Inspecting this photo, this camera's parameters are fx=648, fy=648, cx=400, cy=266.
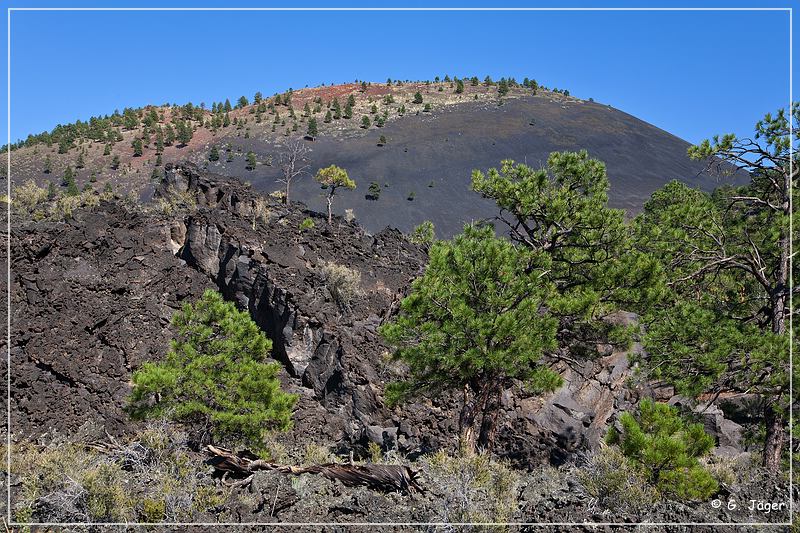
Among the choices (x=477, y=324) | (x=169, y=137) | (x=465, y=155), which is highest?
(x=169, y=137)

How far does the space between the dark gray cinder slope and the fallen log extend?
38391 mm

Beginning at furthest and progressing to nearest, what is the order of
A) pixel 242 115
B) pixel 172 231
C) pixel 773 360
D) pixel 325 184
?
pixel 242 115 → pixel 325 184 → pixel 172 231 → pixel 773 360

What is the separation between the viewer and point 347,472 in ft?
27.5

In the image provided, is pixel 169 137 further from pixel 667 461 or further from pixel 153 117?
pixel 667 461

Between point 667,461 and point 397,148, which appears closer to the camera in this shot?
point 667,461

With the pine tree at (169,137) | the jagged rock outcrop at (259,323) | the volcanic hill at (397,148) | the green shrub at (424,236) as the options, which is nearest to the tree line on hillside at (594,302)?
the jagged rock outcrop at (259,323)

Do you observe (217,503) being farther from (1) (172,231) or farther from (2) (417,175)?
(2) (417,175)

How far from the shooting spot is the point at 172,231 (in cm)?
2320

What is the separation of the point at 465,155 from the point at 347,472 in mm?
57775

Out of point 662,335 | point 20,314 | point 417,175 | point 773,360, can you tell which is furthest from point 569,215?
point 417,175

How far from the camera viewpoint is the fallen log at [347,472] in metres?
8.11

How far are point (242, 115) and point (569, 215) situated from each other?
75782 millimetres

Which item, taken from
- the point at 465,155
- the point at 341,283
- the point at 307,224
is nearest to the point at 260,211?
the point at 307,224

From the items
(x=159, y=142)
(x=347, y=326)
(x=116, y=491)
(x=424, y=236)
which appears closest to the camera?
(x=116, y=491)
